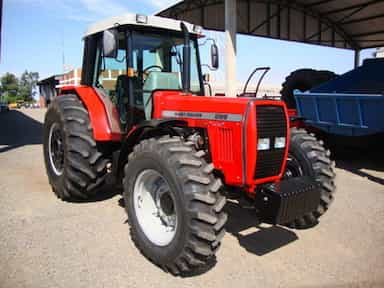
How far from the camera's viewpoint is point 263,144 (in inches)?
124

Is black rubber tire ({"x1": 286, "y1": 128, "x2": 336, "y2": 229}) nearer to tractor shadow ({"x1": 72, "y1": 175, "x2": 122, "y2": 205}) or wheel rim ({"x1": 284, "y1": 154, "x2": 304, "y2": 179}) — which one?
wheel rim ({"x1": 284, "y1": 154, "x2": 304, "y2": 179})

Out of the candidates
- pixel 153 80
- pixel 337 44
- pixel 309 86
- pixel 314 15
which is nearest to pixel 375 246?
pixel 153 80

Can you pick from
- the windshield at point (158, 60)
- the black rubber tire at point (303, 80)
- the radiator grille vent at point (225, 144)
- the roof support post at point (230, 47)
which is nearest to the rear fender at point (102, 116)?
the windshield at point (158, 60)

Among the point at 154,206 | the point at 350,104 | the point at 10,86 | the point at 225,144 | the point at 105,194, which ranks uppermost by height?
the point at 10,86

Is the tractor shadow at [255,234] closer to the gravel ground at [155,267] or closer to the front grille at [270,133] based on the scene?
the gravel ground at [155,267]

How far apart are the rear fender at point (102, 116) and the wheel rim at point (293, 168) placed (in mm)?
1959

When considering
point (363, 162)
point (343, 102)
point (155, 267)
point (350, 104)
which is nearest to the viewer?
point (155, 267)

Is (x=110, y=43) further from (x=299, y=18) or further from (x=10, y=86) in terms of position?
(x=10, y=86)

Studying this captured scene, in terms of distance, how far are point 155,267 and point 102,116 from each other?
2.02 metres

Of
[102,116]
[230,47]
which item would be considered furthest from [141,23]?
[230,47]

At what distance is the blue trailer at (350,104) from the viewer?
20.9 feet

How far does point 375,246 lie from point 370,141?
13.4 feet

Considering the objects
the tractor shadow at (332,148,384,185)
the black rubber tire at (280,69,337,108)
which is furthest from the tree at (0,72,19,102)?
the tractor shadow at (332,148,384,185)

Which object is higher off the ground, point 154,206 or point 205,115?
point 205,115
